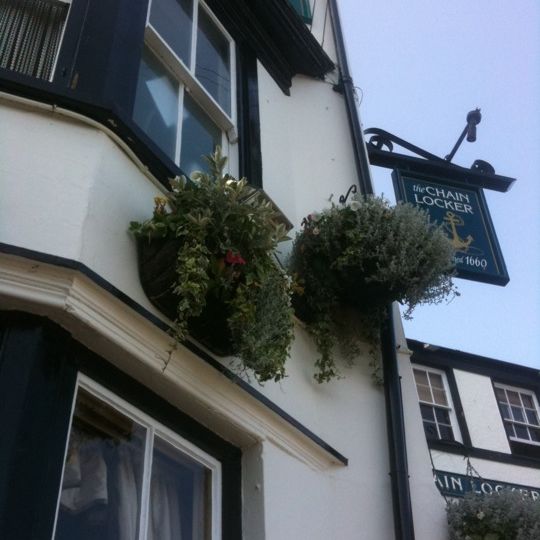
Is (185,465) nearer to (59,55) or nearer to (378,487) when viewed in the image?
(378,487)

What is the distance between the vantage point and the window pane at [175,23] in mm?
5484

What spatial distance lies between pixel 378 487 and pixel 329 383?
2.10 feet

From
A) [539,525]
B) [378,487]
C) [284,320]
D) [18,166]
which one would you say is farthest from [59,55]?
[539,525]

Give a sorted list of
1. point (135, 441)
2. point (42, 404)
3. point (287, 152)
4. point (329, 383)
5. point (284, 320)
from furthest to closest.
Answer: point (287, 152), point (329, 383), point (284, 320), point (135, 441), point (42, 404)

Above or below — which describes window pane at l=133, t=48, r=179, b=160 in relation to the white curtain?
above

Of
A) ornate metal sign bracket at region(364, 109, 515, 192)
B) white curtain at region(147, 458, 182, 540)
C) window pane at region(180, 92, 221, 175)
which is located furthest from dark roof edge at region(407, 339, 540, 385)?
white curtain at region(147, 458, 182, 540)

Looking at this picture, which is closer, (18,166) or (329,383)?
(18,166)

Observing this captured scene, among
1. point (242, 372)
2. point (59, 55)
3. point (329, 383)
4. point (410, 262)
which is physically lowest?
point (242, 372)

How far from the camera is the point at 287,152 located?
6246mm

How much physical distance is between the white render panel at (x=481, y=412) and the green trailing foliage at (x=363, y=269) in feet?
17.1

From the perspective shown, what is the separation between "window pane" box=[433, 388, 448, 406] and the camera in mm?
10023

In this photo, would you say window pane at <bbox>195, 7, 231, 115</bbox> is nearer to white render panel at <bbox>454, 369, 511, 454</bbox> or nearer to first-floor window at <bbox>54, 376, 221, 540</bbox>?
first-floor window at <bbox>54, 376, 221, 540</bbox>

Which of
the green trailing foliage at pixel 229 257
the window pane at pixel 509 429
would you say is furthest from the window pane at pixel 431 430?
the green trailing foliage at pixel 229 257

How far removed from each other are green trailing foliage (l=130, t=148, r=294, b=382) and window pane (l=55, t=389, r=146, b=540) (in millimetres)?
461
